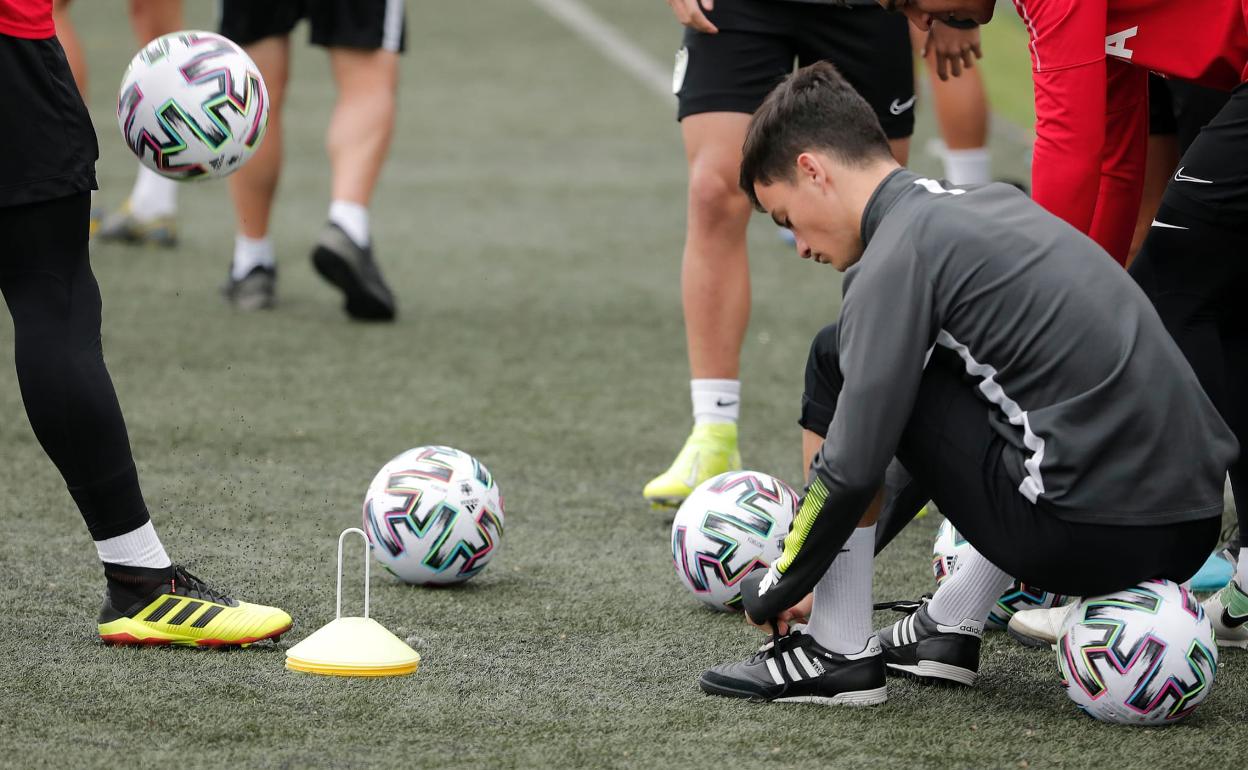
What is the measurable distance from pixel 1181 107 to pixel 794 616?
1546mm

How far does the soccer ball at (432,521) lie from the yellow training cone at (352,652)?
50 cm

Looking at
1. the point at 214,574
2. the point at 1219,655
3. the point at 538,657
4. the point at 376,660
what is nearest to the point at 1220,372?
the point at 1219,655

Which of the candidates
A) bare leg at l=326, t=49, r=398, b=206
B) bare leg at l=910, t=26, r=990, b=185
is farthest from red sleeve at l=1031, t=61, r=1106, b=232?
bare leg at l=326, t=49, r=398, b=206

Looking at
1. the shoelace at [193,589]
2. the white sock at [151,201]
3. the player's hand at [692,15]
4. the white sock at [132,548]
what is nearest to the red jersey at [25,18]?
the white sock at [132,548]

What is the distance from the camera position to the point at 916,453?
120 inches

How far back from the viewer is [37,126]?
3.16 m

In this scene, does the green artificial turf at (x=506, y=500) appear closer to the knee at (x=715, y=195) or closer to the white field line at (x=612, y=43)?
the knee at (x=715, y=195)

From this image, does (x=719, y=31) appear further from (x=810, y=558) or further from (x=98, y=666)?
(x=98, y=666)

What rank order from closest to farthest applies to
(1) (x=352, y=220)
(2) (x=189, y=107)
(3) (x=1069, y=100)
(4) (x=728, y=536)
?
(3) (x=1069, y=100) → (2) (x=189, y=107) → (4) (x=728, y=536) → (1) (x=352, y=220)

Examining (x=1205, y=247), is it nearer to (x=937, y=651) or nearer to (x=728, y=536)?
(x=937, y=651)

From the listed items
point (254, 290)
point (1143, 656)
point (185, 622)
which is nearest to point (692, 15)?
point (185, 622)

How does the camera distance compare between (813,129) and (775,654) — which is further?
(775,654)

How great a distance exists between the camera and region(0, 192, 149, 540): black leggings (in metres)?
3.23

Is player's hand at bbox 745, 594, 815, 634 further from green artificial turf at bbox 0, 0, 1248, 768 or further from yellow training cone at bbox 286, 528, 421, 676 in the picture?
yellow training cone at bbox 286, 528, 421, 676
